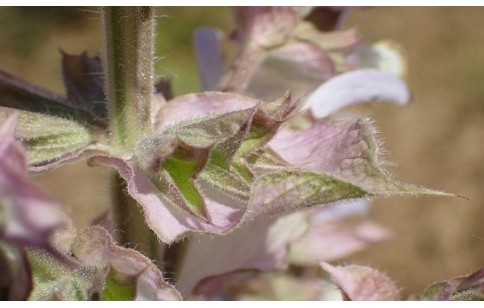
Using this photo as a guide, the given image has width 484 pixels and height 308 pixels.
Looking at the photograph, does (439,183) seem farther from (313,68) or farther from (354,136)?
(354,136)

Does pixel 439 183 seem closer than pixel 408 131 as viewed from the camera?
Yes

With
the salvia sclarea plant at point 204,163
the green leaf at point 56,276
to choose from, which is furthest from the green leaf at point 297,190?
the green leaf at point 56,276

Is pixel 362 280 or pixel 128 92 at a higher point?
pixel 128 92

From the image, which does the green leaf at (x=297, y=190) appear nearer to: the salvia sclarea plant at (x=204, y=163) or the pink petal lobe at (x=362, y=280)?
the salvia sclarea plant at (x=204, y=163)

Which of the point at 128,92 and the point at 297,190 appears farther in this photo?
the point at 128,92

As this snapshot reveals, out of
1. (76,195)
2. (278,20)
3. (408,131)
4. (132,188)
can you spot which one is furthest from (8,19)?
(132,188)

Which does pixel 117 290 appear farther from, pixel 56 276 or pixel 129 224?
pixel 129 224

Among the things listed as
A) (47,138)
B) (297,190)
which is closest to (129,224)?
(47,138)

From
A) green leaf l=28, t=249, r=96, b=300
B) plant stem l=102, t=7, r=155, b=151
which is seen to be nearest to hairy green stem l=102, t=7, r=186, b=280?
plant stem l=102, t=7, r=155, b=151
